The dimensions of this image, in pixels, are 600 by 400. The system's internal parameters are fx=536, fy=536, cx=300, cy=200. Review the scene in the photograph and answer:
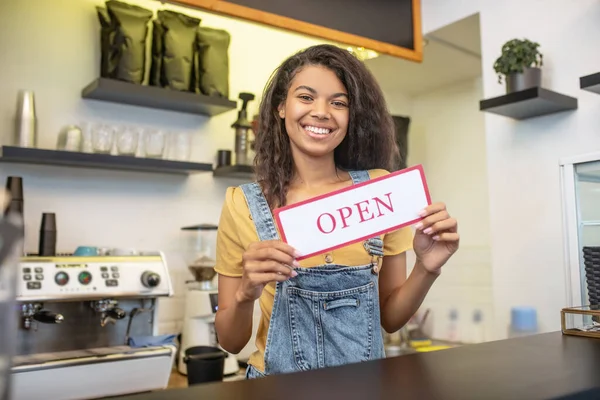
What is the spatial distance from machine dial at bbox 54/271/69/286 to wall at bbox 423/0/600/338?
1.63 m

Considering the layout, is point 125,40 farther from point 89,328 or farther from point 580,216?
point 580,216

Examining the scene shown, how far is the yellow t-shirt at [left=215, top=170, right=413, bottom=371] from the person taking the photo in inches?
40.3

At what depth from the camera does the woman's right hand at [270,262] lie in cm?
82

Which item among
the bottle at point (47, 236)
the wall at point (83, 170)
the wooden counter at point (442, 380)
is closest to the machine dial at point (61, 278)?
the bottle at point (47, 236)

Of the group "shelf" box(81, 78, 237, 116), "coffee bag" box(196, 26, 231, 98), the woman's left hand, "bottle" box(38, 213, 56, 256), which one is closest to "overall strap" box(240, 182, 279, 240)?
the woman's left hand

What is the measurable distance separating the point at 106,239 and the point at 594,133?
1939mm

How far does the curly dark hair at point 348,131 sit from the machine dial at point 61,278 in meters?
0.94

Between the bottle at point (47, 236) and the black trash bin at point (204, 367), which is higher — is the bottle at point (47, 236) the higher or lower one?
the higher one

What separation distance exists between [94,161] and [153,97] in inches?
14.3

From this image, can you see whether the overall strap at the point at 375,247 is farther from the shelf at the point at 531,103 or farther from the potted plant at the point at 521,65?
the potted plant at the point at 521,65

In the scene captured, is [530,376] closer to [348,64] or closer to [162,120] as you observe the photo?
[348,64]

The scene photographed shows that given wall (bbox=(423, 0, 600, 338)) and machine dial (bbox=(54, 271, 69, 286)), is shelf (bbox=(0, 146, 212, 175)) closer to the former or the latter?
machine dial (bbox=(54, 271, 69, 286))

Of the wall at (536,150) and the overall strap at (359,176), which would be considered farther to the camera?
the wall at (536,150)

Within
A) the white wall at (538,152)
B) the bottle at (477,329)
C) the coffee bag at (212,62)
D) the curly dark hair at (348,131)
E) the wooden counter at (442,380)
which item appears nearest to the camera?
the wooden counter at (442,380)
